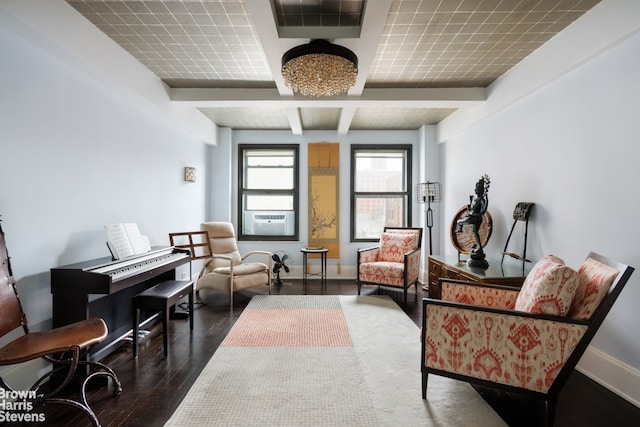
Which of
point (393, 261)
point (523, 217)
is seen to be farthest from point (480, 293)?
point (393, 261)

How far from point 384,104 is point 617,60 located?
208 centimetres

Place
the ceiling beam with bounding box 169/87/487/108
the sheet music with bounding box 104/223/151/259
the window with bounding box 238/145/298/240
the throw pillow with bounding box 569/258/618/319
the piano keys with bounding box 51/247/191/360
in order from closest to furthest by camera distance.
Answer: the throw pillow with bounding box 569/258/618/319
the piano keys with bounding box 51/247/191/360
the sheet music with bounding box 104/223/151/259
the ceiling beam with bounding box 169/87/487/108
the window with bounding box 238/145/298/240

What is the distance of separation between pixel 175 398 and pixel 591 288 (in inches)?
101

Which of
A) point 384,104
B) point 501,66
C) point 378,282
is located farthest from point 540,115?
point 378,282

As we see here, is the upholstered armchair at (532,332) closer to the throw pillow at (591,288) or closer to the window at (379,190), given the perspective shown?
the throw pillow at (591,288)

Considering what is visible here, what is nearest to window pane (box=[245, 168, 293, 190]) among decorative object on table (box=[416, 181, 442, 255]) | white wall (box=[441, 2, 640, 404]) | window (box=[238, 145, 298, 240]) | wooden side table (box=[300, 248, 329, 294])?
window (box=[238, 145, 298, 240])

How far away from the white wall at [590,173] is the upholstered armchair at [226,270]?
10.3ft

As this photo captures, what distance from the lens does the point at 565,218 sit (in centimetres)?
254

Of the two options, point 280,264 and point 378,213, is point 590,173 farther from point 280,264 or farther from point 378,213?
point 280,264

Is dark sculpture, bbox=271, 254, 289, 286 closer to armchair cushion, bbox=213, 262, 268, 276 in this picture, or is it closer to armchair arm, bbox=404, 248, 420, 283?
armchair cushion, bbox=213, 262, 268, 276

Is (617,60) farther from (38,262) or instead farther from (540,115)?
(38,262)

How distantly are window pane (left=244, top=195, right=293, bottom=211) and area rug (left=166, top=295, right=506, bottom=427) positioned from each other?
2674 millimetres

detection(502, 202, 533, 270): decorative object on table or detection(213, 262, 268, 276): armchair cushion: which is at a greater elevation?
detection(502, 202, 533, 270): decorative object on table

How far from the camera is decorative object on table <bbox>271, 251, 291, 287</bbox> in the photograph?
16.1 feet
